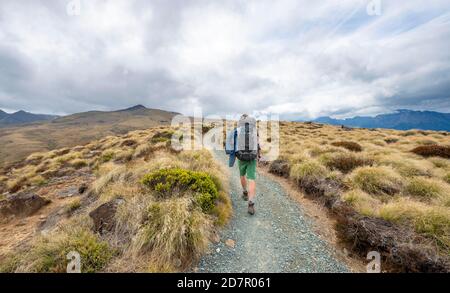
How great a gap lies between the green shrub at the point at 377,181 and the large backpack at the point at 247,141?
166 inches

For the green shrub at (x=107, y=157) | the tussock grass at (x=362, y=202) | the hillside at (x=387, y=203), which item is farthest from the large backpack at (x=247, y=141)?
the green shrub at (x=107, y=157)

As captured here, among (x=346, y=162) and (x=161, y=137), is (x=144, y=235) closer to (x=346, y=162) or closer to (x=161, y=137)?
(x=346, y=162)

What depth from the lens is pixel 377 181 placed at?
7.50 m

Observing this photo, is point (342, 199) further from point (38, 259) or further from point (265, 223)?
point (38, 259)

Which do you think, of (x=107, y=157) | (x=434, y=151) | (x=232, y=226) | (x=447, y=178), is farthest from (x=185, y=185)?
(x=434, y=151)

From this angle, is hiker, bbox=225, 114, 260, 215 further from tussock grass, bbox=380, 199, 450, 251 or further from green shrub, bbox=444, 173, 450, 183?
green shrub, bbox=444, 173, 450, 183

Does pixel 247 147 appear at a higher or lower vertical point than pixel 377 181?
higher

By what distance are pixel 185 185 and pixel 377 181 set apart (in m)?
6.93

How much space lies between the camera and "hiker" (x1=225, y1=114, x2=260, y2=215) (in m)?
6.56

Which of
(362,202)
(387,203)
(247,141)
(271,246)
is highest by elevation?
(247,141)

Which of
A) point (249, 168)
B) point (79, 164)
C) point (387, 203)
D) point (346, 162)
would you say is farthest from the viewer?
point (79, 164)

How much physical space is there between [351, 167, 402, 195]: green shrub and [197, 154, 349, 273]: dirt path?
2.69 m

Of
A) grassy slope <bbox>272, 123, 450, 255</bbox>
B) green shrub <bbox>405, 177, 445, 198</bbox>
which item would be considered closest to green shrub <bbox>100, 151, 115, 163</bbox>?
grassy slope <bbox>272, 123, 450, 255</bbox>

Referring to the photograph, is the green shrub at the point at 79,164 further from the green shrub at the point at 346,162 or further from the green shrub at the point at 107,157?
the green shrub at the point at 346,162
